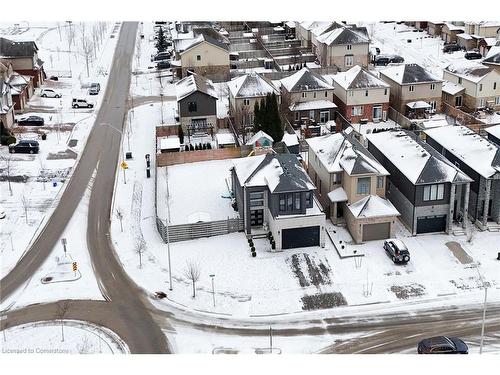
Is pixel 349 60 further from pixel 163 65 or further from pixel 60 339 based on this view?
pixel 60 339

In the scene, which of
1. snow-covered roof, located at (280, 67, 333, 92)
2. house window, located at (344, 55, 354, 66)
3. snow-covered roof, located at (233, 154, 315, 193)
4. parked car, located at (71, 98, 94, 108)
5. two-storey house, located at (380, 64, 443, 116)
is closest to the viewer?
snow-covered roof, located at (233, 154, 315, 193)

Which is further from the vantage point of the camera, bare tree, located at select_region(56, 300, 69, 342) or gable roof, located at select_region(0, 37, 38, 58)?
gable roof, located at select_region(0, 37, 38, 58)

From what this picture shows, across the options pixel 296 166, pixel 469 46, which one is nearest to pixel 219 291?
pixel 296 166

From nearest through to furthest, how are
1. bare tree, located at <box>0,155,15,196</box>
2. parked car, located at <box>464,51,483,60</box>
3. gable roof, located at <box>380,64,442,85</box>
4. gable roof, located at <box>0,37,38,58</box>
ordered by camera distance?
bare tree, located at <box>0,155,15,196</box>
gable roof, located at <box>380,64,442,85</box>
gable roof, located at <box>0,37,38,58</box>
parked car, located at <box>464,51,483,60</box>

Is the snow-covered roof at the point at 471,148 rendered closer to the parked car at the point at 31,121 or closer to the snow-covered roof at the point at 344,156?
the snow-covered roof at the point at 344,156

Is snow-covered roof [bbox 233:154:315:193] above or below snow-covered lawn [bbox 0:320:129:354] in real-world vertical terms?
above

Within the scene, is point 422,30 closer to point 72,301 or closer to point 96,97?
point 96,97

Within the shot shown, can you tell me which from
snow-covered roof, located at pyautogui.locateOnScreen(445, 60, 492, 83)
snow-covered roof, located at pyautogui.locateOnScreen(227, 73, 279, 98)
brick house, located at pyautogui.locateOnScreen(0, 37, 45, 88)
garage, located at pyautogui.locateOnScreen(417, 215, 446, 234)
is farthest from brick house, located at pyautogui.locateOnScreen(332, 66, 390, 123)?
brick house, located at pyautogui.locateOnScreen(0, 37, 45, 88)

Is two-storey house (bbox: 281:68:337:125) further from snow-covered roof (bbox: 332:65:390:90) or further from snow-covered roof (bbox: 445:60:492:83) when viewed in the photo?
snow-covered roof (bbox: 445:60:492:83)

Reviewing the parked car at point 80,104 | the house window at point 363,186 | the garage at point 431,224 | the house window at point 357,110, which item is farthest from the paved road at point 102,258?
the house window at point 357,110
